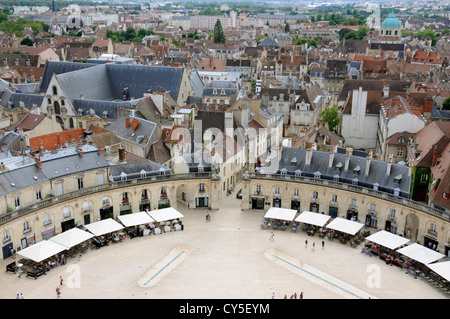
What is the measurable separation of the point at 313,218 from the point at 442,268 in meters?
14.3

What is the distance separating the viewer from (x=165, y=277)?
43875 millimetres

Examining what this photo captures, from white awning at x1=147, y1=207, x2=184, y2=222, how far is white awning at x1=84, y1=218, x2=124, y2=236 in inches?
162

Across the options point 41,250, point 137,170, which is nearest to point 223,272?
point 41,250

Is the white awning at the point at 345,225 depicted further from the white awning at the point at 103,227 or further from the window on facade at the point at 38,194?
the window on facade at the point at 38,194

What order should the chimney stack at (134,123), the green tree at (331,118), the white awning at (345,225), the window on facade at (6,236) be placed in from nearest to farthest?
the window on facade at (6,236)
the white awning at (345,225)
the chimney stack at (134,123)
the green tree at (331,118)

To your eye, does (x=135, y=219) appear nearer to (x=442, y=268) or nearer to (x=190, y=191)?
(x=190, y=191)

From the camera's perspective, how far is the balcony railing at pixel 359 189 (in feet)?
160

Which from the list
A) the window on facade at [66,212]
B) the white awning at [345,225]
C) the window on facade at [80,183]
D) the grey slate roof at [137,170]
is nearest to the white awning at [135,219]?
the grey slate roof at [137,170]

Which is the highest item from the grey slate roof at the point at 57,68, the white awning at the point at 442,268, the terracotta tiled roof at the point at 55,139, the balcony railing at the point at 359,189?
the grey slate roof at the point at 57,68

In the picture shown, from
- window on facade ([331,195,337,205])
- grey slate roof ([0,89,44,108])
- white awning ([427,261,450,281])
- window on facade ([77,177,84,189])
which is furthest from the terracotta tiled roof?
white awning ([427,261,450,281])

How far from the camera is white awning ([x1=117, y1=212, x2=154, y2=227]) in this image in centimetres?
5133

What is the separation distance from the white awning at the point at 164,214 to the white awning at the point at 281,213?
9888mm

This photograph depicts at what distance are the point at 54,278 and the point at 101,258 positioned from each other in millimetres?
5044

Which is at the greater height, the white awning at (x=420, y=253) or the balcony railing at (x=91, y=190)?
the balcony railing at (x=91, y=190)
